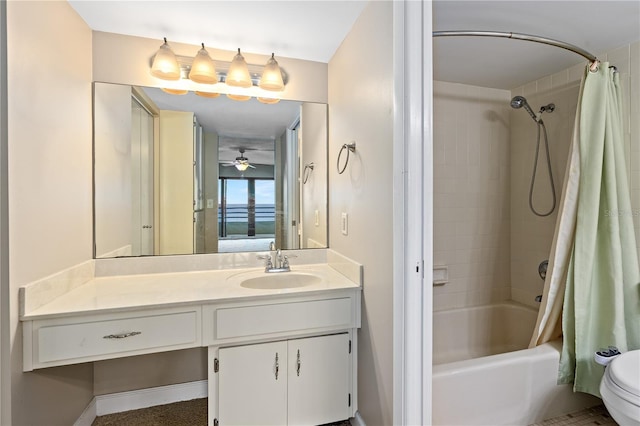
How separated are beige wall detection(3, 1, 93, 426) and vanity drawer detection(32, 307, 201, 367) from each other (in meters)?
0.09

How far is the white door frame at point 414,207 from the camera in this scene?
1.18 metres

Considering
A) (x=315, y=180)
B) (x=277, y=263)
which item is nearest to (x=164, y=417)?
→ (x=277, y=263)

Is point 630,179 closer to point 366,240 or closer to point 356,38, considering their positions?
point 366,240

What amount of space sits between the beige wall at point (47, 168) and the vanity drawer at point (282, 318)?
0.72 m

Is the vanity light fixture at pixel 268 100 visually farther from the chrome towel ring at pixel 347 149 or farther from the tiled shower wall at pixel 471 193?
the tiled shower wall at pixel 471 193

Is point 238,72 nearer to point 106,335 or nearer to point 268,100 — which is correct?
point 268,100

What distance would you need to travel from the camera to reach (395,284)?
1.25 meters

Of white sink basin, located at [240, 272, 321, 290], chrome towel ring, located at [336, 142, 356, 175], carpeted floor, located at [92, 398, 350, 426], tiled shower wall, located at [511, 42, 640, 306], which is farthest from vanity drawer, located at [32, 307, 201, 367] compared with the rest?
tiled shower wall, located at [511, 42, 640, 306]

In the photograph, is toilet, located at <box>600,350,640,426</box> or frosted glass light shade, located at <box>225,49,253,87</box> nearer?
toilet, located at <box>600,350,640,426</box>

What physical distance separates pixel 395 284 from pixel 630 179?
1.56 metres

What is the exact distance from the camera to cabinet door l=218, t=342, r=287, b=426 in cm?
144

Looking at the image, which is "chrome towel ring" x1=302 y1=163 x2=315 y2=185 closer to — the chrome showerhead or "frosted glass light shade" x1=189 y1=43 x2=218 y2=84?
"frosted glass light shade" x1=189 y1=43 x2=218 y2=84

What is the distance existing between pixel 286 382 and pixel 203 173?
1277 millimetres

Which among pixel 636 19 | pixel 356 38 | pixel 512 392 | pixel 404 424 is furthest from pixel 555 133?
pixel 404 424
